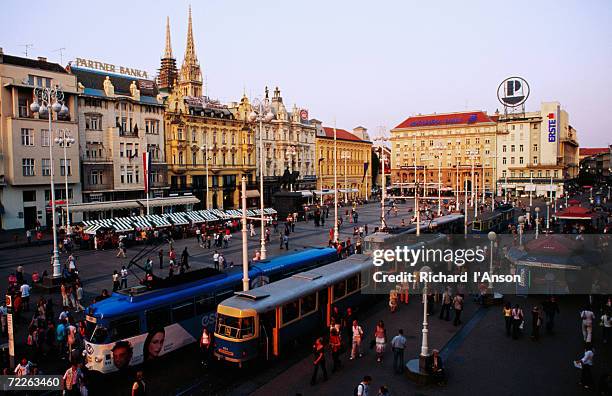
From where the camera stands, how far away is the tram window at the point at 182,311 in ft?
51.8

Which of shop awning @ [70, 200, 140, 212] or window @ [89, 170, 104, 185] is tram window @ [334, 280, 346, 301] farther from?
window @ [89, 170, 104, 185]

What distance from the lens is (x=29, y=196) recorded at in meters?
47.2

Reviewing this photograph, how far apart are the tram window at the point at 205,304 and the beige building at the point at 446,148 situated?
90494 mm

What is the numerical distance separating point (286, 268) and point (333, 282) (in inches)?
132

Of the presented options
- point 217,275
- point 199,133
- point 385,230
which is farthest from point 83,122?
point 217,275

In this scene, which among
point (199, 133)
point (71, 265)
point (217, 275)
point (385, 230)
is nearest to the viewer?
point (217, 275)

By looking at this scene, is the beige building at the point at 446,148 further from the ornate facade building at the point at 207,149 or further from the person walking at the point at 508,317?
the person walking at the point at 508,317

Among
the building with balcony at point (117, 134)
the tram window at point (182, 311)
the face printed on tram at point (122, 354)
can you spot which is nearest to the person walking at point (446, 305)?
the tram window at point (182, 311)

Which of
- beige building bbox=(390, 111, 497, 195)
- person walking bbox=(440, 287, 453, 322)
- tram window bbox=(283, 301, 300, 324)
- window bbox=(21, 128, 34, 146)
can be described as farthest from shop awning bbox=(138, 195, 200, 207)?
beige building bbox=(390, 111, 497, 195)

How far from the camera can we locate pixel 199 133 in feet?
214

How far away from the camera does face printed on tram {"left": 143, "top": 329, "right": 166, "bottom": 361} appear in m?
15.0

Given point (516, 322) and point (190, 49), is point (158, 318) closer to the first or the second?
point (516, 322)

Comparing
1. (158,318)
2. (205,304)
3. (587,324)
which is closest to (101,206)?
(205,304)

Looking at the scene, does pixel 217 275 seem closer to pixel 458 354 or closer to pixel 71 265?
pixel 458 354
